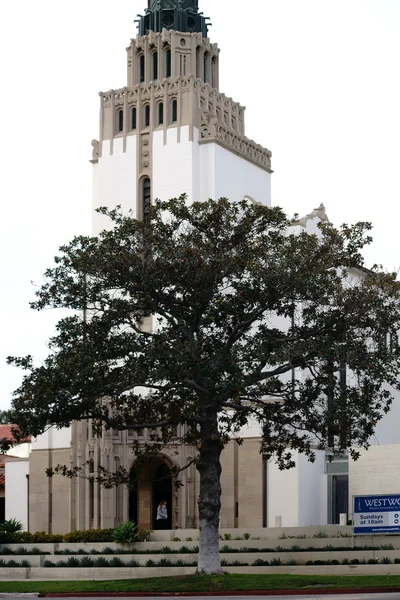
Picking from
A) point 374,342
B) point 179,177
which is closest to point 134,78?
point 179,177

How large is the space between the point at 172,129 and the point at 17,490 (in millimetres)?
19782

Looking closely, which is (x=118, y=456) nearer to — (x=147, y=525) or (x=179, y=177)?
(x=147, y=525)

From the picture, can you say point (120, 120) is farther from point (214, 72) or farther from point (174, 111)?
point (214, 72)

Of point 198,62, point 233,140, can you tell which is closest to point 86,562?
point 233,140

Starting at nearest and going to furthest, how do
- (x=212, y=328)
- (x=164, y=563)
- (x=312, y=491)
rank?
1. (x=212, y=328)
2. (x=164, y=563)
3. (x=312, y=491)

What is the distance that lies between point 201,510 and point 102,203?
80.2 ft

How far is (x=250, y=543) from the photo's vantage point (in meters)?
39.5

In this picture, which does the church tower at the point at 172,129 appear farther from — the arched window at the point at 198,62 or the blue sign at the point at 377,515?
the blue sign at the point at 377,515

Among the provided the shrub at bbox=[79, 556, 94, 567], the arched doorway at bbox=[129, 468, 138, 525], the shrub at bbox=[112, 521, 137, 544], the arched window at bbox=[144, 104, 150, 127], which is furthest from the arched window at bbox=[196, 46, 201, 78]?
the shrub at bbox=[79, 556, 94, 567]

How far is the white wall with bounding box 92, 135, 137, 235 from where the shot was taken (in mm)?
53219

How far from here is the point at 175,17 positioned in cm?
5491

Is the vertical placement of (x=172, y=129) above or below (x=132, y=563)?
above

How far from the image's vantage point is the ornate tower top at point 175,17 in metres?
55.0

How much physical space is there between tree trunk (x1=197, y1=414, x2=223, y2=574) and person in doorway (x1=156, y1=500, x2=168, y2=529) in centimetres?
1740
